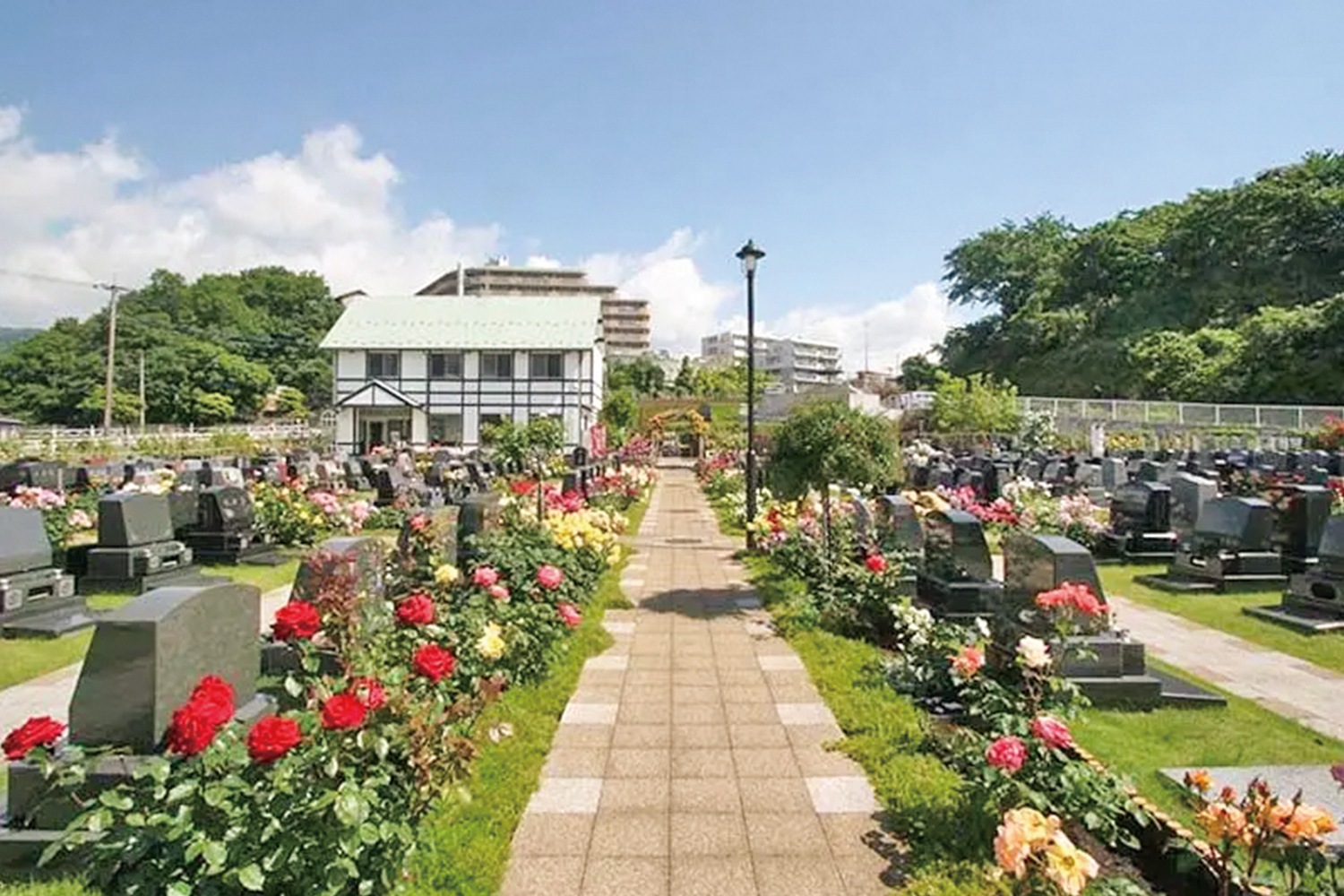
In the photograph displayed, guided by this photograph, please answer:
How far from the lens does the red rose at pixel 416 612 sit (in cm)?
457

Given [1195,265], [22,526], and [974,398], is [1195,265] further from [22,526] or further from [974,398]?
[22,526]

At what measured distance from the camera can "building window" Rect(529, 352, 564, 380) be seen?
39344 millimetres

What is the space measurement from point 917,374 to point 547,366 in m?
49.6

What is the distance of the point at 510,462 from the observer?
25000 millimetres

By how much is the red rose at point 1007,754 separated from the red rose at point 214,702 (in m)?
2.99

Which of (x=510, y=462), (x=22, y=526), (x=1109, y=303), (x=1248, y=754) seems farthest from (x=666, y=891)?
(x=1109, y=303)

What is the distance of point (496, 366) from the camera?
3950cm

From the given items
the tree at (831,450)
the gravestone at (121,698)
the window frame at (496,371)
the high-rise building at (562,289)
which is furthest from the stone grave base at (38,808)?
the high-rise building at (562,289)

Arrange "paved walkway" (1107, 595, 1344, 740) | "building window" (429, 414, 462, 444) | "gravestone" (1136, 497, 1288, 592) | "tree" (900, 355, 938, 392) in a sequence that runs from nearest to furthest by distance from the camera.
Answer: "paved walkway" (1107, 595, 1344, 740)
"gravestone" (1136, 497, 1288, 592)
"building window" (429, 414, 462, 444)
"tree" (900, 355, 938, 392)

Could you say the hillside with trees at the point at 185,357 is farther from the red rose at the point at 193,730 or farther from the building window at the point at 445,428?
the red rose at the point at 193,730

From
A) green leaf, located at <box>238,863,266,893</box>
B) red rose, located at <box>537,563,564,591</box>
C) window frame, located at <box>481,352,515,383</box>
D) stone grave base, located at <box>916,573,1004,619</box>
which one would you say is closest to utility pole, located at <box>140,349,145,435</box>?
window frame, located at <box>481,352,515,383</box>

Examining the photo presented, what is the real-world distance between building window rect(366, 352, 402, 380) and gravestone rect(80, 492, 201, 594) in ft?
99.4

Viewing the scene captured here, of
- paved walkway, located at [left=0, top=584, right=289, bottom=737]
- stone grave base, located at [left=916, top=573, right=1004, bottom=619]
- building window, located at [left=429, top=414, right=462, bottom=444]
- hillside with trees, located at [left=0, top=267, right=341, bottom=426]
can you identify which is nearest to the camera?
paved walkway, located at [left=0, top=584, right=289, bottom=737]

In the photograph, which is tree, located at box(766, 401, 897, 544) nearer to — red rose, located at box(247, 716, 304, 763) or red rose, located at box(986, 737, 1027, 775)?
red rose, located at box(986, 737, 1027, 775)
